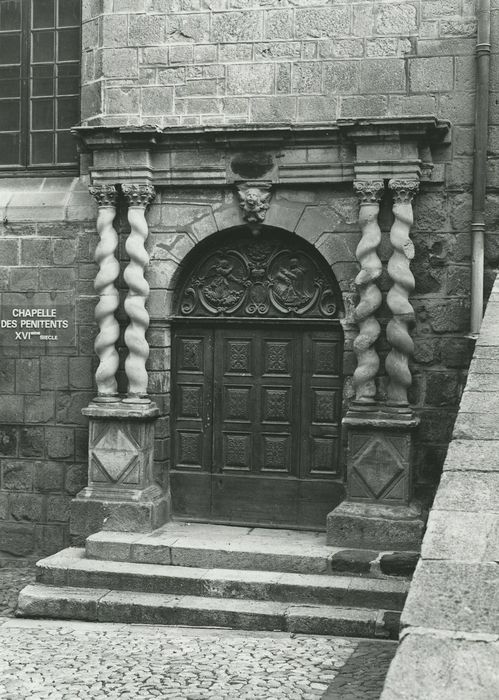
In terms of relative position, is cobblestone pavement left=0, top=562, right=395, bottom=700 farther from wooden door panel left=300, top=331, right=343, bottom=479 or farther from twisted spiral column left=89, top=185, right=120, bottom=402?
twisted spiral column left=89, top=185, right=120, bottom=402

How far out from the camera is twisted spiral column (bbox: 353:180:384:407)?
8.31 metres

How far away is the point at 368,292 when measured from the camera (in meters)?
8.34

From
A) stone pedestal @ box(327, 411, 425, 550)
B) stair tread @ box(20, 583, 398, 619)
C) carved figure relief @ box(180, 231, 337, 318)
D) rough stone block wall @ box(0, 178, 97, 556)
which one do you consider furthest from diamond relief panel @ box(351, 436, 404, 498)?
rough stone block wall @ box(0, 178, 97, 556)

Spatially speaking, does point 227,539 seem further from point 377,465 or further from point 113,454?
point 377,465

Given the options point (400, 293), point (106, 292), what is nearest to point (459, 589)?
point (400, 293)

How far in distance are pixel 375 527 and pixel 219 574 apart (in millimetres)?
1313

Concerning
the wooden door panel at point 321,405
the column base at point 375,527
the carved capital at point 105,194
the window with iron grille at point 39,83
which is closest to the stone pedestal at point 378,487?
the column base at point 375,527

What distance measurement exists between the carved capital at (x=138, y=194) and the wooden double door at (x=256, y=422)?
1.17 metres

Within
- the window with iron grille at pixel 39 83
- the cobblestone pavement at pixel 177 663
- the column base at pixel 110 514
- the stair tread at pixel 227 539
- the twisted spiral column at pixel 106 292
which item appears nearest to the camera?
the cobblestone pavement at pixel 177 663

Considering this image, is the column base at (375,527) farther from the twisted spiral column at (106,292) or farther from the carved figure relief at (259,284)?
the twisted spiral column at (106,292)

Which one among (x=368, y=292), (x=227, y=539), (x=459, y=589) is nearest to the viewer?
(x=459, y=589)

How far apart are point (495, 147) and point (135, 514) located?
171 inches

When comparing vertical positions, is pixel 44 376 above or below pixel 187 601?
above

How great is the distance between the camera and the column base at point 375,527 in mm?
8062
